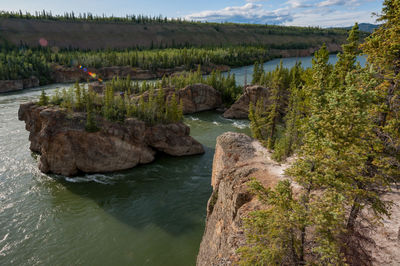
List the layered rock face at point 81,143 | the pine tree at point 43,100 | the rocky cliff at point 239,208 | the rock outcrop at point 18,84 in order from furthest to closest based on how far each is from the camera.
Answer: the rock outcrop at point 18,84, the pine tree at point 43,100, the layered rock face at point 81,143, the rocky cliff at point 239,208

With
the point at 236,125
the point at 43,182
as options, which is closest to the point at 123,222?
the point at 43,182

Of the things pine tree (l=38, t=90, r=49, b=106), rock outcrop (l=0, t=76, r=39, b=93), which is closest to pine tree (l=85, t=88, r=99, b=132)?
pine tree (l=38, t=90, r=49, b=106)

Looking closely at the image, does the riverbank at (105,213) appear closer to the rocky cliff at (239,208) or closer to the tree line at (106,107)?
the rocky cliff at (239,208)

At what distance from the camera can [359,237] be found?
11.1m

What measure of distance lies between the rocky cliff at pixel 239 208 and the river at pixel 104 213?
193 inches

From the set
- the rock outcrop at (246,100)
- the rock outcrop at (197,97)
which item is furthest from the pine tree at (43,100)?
the rock outcrop at (246,100)

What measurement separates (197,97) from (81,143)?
1504 inches

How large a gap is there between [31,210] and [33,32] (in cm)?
17819

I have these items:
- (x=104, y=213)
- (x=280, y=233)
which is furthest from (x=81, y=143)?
(x=280, y=233)

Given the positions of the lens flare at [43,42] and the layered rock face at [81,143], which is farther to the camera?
the lens flare at [43,42]

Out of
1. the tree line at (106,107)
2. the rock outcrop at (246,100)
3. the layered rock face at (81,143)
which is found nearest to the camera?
the layered rock face at (81,143)

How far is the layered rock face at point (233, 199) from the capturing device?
13953 mm

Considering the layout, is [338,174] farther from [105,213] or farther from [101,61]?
[101,61]

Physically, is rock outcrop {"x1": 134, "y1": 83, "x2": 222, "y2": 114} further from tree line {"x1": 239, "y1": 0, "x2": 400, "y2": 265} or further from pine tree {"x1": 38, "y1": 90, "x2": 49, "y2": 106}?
tree line {"x1": 239, "y1": 0, "x2": 400, "y2": 265}
